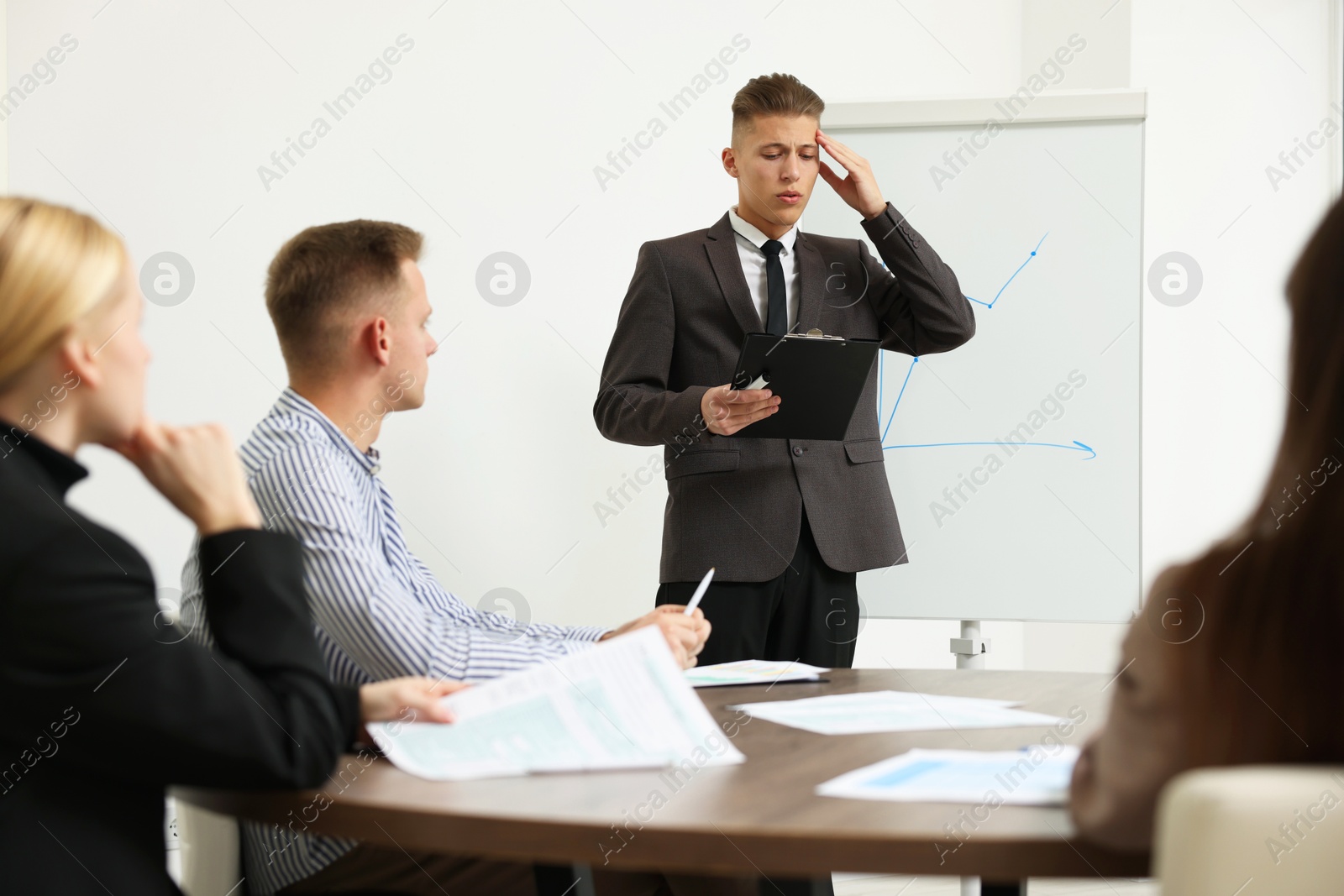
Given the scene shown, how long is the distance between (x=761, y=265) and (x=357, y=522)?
1517mm

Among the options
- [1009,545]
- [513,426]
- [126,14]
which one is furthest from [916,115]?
[126,14]

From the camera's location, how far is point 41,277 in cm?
91

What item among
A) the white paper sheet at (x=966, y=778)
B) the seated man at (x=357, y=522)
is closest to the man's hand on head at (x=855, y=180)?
the seated man at (x=357, y=522)

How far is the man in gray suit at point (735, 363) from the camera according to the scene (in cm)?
238

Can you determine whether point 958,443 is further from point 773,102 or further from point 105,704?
point 105,704

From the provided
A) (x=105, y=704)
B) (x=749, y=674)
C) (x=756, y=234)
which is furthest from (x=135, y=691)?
(x=756, y=234)

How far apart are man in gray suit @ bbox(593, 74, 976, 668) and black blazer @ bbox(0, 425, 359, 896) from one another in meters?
1.42

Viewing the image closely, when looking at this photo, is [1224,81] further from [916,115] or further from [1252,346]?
[916,115]

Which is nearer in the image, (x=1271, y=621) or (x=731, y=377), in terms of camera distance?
(x=1271, y=621)

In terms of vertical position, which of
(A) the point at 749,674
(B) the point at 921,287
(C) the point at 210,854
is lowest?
(C) the point at 210,854

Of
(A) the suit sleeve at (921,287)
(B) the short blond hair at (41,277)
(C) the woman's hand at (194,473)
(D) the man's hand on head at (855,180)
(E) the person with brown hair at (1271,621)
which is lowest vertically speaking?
(C) the woman's hand at (194,473)

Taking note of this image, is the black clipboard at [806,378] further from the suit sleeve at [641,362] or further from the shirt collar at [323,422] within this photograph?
Answer: the shirt collar at [323,422]

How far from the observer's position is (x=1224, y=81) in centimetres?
342

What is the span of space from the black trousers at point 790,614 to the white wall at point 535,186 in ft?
2.71
